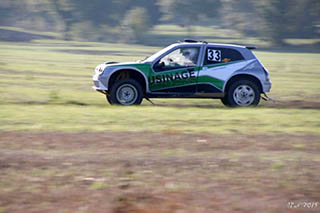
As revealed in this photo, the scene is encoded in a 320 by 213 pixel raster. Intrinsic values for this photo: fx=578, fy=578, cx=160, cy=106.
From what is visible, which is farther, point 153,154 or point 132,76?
point 132,76

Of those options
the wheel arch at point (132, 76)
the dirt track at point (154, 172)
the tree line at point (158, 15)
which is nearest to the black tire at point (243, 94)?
the wheel arch at point (132, 76)

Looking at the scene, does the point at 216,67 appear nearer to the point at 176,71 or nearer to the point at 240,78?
the point at 240,78

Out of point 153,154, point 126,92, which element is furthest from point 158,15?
point 153,154

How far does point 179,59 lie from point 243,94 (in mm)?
1816

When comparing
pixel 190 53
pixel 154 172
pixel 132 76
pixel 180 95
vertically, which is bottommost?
pixel 154 172

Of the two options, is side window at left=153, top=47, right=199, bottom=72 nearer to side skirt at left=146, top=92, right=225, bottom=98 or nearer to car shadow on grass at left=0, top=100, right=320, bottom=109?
side skirt at left=146, top=92, right=225, bottom=98

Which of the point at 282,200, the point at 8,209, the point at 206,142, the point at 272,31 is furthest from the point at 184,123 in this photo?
the point at 272,31

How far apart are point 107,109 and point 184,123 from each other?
8.13 ft

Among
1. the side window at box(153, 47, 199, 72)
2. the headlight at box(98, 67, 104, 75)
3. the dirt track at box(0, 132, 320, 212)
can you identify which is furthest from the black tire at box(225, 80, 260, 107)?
the dirt track at box(0, 132, 320, 212)

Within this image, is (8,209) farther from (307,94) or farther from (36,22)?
(36,22)

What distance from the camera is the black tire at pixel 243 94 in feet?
45.9

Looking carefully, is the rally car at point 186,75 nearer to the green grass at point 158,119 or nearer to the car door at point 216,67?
the car door at point 216,67

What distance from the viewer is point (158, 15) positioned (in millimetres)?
102500

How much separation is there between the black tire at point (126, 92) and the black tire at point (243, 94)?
2196mm
